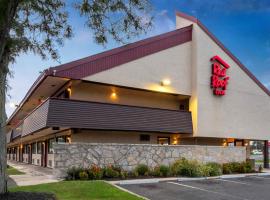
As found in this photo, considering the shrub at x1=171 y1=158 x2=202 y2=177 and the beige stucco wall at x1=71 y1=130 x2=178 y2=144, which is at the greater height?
the beige stucco wall at x1=71 y1=130 x2=178 y2=144

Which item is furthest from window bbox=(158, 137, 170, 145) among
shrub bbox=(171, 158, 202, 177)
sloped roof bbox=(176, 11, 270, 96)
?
sloped roof bbox=(176, 11, 270, 96)

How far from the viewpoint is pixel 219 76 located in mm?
26891

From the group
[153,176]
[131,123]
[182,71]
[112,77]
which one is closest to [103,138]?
[131,123]

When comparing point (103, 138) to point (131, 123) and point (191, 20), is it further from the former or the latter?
point (191, 20)

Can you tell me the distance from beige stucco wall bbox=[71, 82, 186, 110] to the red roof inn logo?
10.3 ft

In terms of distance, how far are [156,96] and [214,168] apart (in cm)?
804

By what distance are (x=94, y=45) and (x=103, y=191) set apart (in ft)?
18.2

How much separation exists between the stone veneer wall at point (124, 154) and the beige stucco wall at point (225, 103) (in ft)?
12.0

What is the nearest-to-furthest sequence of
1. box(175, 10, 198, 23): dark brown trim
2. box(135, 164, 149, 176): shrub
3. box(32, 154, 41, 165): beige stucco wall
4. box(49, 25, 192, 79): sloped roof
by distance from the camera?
box(135, 164, 149, 176): shrub
box(49, 25, 192, 79): sloped roof
box(175, 10, 198, 23): dark brown trim
box(32, 154, 41, 165): beige stucco wall

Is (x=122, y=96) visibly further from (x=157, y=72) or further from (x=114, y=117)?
(x=114, y=117)

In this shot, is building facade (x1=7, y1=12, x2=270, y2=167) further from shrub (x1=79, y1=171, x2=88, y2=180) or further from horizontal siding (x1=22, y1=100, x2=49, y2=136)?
shrub (x1=79, y1=171, x2=88, y2=180)

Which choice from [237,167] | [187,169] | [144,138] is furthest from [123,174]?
[237,167]

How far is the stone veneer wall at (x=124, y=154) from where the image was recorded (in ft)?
54.7

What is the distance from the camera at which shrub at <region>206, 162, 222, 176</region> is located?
66.0 ft
